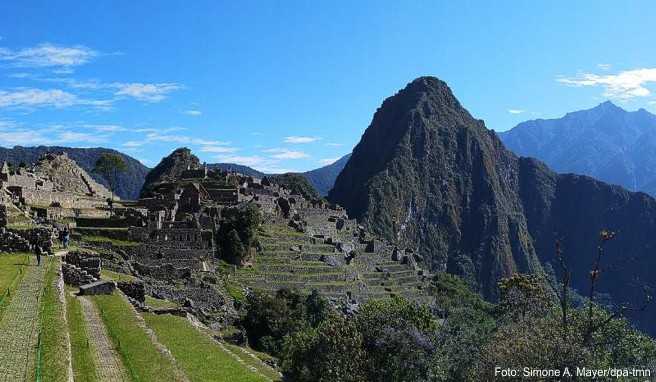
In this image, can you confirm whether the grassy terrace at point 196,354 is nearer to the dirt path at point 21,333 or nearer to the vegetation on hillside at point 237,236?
the dirt path at point 21,333

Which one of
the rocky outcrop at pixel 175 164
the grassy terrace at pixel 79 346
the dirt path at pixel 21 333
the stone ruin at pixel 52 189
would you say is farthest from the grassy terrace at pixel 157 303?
the rocky outcrop at pixel 175 164

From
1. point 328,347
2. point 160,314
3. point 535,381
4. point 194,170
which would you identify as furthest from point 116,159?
point 535,381

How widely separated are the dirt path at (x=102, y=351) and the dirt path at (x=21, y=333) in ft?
5.46

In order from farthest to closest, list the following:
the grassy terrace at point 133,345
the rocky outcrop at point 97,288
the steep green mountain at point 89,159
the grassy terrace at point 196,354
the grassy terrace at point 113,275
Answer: the steep green mountain at point 89,159 → the grassy terrace at point 113,275 → the rocky outcrop at point 97,288 → the grassy terrace at point 196,354 → the grassy terrace at point 133,345

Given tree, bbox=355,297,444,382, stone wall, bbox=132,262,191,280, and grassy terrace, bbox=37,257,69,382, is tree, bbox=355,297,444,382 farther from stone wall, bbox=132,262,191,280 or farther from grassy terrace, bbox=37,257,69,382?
stone wall, bbox=132,262,191,280

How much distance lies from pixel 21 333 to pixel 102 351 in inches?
91.6

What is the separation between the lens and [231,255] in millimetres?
49531

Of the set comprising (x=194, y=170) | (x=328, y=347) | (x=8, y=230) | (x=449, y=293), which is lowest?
(x=449, y=293)

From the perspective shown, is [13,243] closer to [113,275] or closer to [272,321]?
[113,275]

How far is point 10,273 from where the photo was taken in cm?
2134

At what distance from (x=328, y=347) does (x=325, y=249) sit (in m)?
40.4

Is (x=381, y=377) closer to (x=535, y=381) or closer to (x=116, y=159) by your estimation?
(x=535, y=381)

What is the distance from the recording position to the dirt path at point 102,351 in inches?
580

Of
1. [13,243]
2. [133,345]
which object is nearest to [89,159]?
[13,243]
